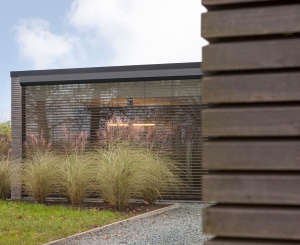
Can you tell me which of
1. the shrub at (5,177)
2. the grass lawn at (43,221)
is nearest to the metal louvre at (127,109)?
the shrub at (5,177)

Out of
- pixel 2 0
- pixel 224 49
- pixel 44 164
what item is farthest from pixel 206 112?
pixel 2 0

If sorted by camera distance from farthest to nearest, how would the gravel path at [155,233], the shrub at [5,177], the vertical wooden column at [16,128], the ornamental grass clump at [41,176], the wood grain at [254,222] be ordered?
the vertical wooden column at [16,128], the shrub at [5,177], the ornamental grass clump at [41,176], the gravel path at [155,233], the wood grain at [254,222]

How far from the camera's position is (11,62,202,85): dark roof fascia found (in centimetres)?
802

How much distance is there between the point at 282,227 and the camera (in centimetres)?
81

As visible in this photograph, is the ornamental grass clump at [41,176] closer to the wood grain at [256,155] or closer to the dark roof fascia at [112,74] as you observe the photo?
the dark roof fascia at [112,74]

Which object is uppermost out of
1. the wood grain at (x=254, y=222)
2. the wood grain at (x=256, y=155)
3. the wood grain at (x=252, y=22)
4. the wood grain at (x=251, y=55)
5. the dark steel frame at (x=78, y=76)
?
the dark steel frame at (x=78, y=76)

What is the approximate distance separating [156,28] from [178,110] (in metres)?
16.2

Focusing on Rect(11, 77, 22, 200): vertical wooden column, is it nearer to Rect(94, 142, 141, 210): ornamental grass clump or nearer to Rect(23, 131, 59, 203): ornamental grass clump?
Rect(23, 131, 59, 203): ornamental grass clump

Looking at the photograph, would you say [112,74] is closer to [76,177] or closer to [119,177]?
[76,177]

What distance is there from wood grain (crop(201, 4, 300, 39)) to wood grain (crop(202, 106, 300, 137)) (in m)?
0.20

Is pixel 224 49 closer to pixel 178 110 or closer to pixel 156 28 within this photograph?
pixel 178 110

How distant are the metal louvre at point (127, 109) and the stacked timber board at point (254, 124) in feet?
23.8

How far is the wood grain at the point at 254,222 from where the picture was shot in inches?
31.9

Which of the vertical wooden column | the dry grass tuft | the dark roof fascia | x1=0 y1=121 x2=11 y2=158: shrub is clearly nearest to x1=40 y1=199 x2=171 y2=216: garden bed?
the dry grass tuft
